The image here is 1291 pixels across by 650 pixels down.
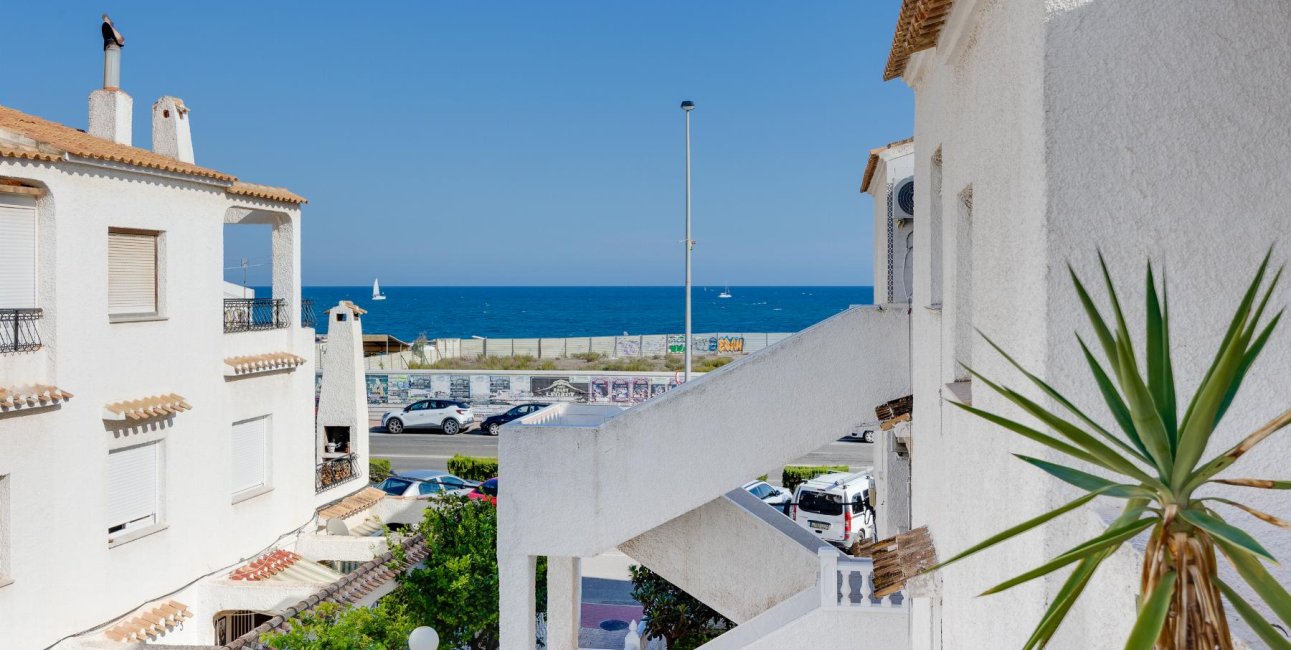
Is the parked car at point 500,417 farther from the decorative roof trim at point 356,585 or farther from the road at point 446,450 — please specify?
the decorative roof trim at point 356,585

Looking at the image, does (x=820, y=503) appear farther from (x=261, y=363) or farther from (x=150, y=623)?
(x=150, y=623)

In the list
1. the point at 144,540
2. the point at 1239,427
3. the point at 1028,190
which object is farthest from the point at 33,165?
the point at 1239,427

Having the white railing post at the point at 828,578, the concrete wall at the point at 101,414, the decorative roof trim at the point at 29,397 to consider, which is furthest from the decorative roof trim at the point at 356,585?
the white railing post at the point at 828,578

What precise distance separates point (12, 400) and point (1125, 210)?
12.2 meters

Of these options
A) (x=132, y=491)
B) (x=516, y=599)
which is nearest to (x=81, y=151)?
(x=132, y=491)

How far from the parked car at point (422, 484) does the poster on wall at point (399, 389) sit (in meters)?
19.1

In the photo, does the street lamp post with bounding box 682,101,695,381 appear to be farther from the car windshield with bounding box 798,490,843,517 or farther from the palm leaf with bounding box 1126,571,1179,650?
the palm leaf with bounding box 1126,571,1179,650

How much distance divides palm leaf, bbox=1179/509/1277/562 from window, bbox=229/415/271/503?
50.8 feet

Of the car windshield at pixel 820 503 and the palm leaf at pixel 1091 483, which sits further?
the car windshield at pixel 820 503

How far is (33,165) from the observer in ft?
39.7

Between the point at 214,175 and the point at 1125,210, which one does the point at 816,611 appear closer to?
the point at 1125,210

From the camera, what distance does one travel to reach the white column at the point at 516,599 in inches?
380

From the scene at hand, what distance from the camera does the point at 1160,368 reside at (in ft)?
8.99

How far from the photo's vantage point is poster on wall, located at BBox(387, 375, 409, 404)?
146ft
